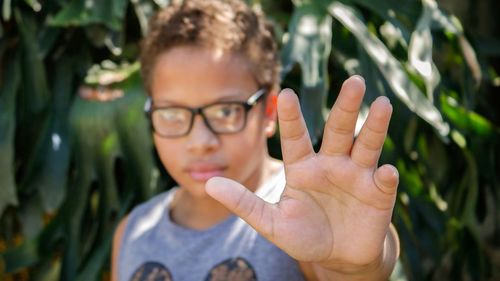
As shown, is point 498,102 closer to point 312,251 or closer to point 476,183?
point 476,183

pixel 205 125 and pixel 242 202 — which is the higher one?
pixel 242 202

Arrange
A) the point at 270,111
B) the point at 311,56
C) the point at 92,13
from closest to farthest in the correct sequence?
1. the point at 270,111
2. the point at 311,56
3. the point at 92,13

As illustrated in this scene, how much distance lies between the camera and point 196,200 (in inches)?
65.9

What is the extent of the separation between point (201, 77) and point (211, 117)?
76 millimetres

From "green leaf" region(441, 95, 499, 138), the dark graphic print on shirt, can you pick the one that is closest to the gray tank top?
the dark graphic print on shirt

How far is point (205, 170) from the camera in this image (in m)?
1.55

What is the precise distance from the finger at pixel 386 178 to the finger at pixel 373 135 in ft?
0.08

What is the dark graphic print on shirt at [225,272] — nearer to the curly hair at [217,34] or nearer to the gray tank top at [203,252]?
the gray tank top at [203,252]

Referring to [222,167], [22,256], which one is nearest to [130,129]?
[22,256]

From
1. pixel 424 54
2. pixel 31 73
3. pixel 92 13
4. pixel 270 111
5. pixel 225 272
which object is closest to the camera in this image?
pixel 225 272

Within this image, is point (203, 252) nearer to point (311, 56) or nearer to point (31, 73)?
point (311, 56)

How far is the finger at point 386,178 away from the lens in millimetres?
1068

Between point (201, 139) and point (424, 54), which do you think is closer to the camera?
point (201, 139)

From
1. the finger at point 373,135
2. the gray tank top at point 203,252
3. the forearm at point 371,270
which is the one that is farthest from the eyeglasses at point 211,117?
the finger at point 373,135
